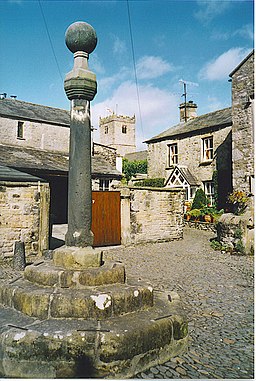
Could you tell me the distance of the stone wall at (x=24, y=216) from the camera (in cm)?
884

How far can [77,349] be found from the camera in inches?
118

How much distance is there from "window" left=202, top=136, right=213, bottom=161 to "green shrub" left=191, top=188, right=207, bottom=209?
2473 mm

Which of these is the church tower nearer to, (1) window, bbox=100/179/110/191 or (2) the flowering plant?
(1) window, bbox=100/179/110/191

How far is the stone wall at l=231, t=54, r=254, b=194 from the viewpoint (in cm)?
1468

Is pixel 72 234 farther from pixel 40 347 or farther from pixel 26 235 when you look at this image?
pixel 26 235

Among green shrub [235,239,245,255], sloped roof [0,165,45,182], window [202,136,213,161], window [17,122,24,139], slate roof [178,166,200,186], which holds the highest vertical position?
window [17,122,24,139]

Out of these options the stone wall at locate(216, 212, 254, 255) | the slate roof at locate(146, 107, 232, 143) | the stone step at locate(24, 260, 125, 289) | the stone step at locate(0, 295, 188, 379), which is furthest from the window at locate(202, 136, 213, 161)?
the stone step at locate(0, 295, 188, 379)

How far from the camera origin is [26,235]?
9.19 meters

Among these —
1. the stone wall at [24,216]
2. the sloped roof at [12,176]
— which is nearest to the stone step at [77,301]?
the stone wall at [24,216]

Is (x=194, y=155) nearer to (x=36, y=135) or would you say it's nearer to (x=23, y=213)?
(x=36, y=135)

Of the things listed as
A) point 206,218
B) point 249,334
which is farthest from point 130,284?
point 206,218

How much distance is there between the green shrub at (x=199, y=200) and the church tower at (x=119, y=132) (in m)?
47.1

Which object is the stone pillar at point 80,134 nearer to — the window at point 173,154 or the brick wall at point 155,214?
the brick wall at point 155,214

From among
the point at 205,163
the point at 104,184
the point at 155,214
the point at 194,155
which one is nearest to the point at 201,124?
the point at 194,155
